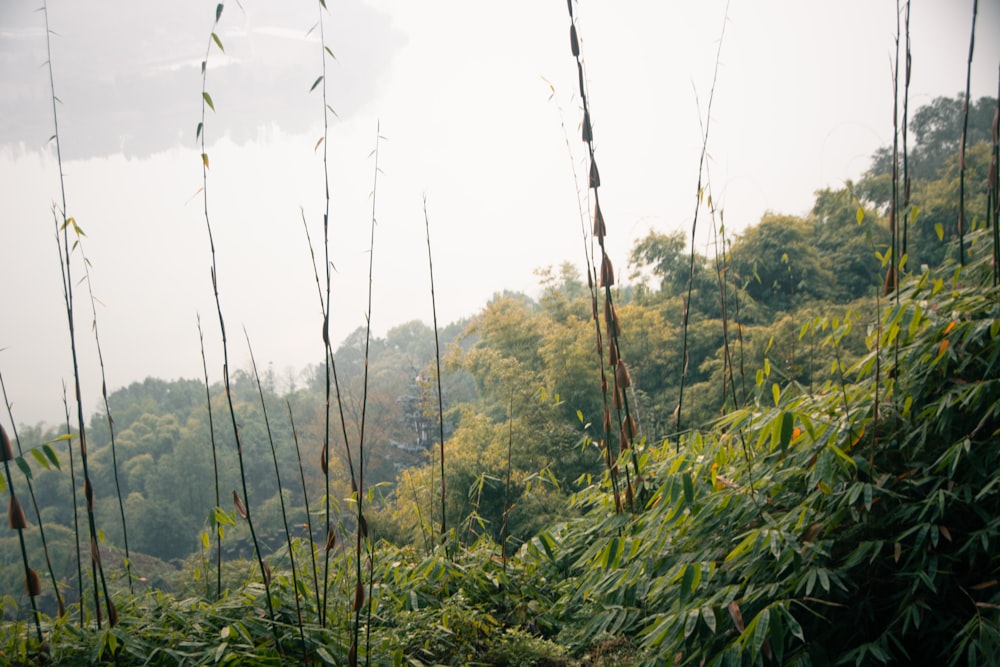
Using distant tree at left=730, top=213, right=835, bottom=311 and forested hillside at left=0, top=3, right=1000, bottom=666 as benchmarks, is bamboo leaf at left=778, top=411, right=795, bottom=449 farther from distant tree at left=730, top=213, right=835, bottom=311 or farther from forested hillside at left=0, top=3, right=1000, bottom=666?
distant tree at left=730, top=213, right=835, bottom=311

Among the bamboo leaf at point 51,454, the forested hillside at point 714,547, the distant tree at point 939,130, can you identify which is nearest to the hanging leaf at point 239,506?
the forested hillside at point 714,547

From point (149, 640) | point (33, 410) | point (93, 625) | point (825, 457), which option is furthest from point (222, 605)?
point (33, 410)

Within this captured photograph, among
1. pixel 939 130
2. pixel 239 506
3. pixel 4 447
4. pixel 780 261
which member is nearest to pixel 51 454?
pixel 4 447

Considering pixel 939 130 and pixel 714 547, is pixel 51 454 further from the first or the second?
pixel 939 130

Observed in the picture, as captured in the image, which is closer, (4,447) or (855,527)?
(4,447)

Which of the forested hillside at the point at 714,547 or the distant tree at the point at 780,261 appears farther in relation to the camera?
the distant tree at the point at 780,261

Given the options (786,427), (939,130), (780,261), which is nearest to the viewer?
(786,427)

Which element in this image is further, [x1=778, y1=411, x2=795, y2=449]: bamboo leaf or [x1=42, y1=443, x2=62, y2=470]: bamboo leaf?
[x1=778, y1=411, x2=795, y2=449]: bamboo leaf

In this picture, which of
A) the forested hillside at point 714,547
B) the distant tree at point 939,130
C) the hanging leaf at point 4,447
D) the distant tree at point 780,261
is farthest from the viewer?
the distant tree at point 939,130

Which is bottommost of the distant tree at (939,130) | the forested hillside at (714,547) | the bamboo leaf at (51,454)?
the forested hillside at (714,547)

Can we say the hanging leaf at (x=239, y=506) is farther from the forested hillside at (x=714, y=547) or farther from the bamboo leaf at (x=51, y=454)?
the bamboo leaf at (x=51, y=454)

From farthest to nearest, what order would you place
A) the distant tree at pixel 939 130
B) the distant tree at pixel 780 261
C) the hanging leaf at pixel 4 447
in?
the distant tree at pixel 939 130
the distant tree at pixel 780 261
the hanging leaf at pixel 4 447

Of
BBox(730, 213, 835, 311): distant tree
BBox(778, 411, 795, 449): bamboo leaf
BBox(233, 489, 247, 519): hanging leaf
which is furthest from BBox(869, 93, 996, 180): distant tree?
BBox(233, 489, 247, 519): hanging leaf

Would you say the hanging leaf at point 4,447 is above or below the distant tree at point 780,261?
below
